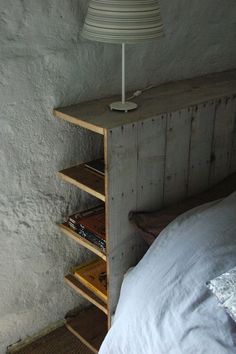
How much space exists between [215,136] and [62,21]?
2.08 ft

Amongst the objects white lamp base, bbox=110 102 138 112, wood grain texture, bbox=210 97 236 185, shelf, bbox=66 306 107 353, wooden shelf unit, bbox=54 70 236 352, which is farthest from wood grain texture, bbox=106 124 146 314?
wood grain texture, bbox=210 97 236 185

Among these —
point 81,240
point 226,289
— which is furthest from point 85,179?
point 226,289

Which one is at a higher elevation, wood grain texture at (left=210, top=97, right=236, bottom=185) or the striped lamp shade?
the striped lamp shade

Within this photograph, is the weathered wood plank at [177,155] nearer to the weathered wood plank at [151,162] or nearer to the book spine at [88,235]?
the weathered wood plank at [151,162]

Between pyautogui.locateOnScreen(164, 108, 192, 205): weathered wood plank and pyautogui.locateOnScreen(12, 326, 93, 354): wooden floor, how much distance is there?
642 millimetres

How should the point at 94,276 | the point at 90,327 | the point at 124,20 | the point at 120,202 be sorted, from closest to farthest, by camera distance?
the point at 124,20, the point at 120,202, the point at 94,276, the point at 90,327

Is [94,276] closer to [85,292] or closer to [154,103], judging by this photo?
[85,292]

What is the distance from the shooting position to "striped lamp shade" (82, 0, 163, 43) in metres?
1.25

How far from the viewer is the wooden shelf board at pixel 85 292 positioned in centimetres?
154

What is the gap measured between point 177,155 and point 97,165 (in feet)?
0.87

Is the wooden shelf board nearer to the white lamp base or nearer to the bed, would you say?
the bed

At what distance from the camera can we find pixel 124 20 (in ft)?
4.09

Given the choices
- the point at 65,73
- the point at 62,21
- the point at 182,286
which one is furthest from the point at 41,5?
the point at 182,286

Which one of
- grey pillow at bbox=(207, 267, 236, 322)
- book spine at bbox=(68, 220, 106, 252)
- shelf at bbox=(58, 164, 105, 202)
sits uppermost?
shelf at bbox=(58, 164, 105, 202)
